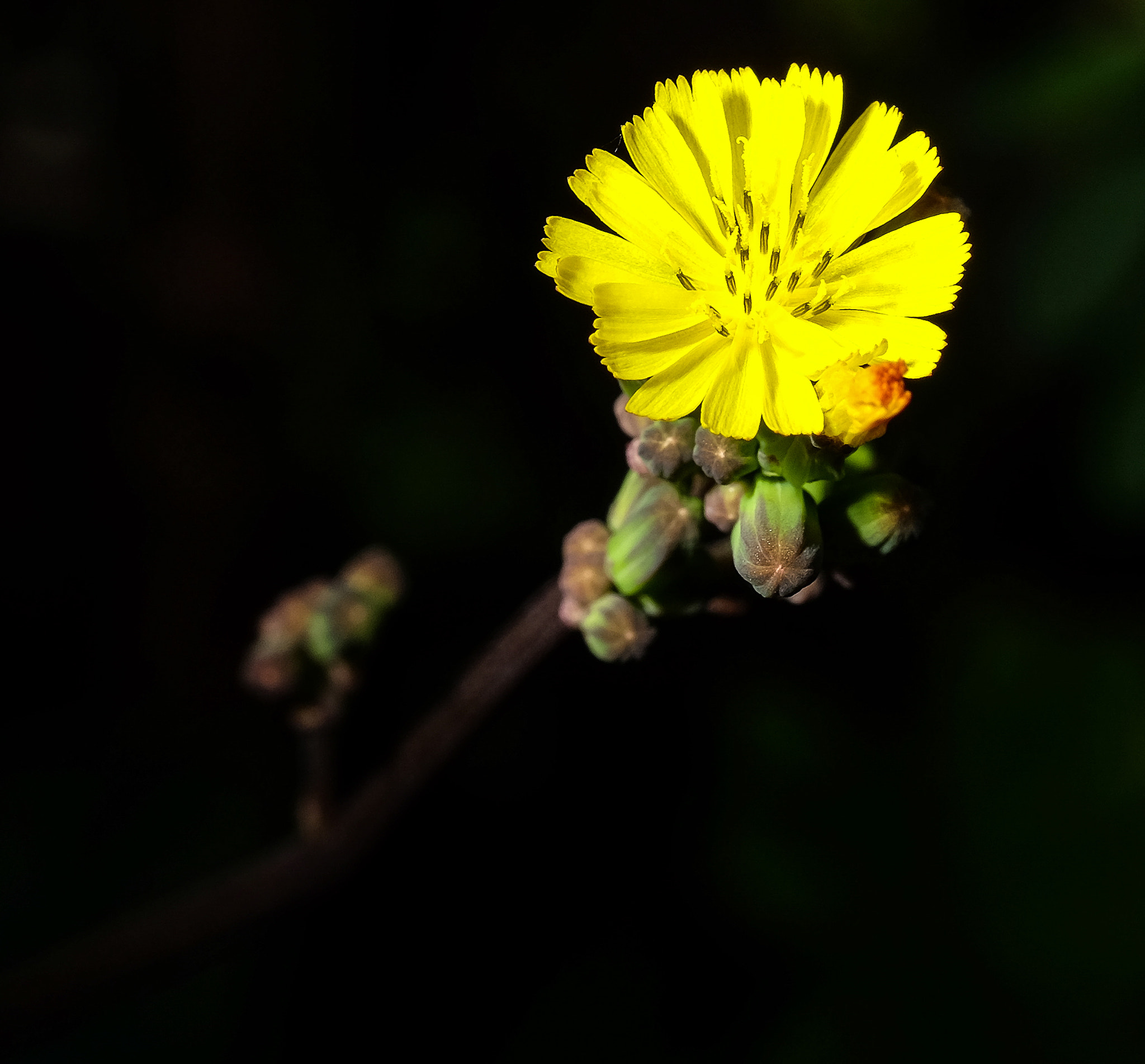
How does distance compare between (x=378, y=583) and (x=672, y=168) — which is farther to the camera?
(x=378, y=583)

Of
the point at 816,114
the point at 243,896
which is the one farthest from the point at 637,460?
the point at 243,896

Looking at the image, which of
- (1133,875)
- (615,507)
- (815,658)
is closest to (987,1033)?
(1133,875)

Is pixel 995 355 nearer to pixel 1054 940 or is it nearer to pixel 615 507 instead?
pixel 1054 940

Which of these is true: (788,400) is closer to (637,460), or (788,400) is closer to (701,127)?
(637,460)

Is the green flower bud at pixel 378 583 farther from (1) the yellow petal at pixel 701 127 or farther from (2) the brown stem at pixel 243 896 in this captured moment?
(1) the yellow petal at pixel 701 127

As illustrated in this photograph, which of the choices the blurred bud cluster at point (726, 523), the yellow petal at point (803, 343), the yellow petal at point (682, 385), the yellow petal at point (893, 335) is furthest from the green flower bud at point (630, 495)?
the yellow petal at point (893, 335)
